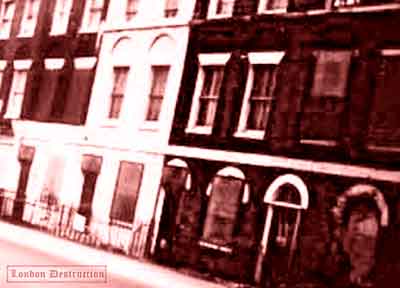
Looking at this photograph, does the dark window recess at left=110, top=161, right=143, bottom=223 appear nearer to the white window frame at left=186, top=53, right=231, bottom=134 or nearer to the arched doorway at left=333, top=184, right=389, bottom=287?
the white window frame at left=186, top=53, right=231, bottom=134

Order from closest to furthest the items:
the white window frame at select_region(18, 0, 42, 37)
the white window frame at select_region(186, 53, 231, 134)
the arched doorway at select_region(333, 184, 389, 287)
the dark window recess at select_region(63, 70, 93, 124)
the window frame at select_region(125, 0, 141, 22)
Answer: the arched doorway at select_region(333, 184, 389, 287) → the white window frame at select_region(186, 53, 231, 134) → the window frame at select_region(125, 0, 141, 22) → the dark window recess at select_region(63, 70, 93, 124) → the white window frame at select_region(18, 0, 42, 37)

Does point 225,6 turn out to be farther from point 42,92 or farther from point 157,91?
point 42,92

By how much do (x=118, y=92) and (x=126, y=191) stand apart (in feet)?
5.72

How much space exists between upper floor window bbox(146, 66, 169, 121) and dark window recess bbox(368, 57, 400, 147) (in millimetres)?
3354

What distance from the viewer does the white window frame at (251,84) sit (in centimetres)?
1075

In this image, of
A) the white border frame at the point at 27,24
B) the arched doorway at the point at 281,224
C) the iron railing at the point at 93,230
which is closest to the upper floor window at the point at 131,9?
the white border frame at the point at 27,24

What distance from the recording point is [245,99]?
36.6ft

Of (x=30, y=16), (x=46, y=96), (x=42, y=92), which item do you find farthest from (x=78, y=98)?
(x=30, y=16)

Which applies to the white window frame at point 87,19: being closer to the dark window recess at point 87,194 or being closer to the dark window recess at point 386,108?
the dark window recess at point 87,194

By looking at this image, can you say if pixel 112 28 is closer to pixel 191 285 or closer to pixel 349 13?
pixel 349 13

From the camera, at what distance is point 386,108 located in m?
8.88

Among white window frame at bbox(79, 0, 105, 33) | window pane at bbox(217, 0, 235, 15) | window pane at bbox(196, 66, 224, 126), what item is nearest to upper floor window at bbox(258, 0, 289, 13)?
window pane at bbox(217, 0, 235, 15)

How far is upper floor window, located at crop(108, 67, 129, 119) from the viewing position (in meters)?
11.6

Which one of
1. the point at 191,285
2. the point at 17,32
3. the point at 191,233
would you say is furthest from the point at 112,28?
the point at 191,285
